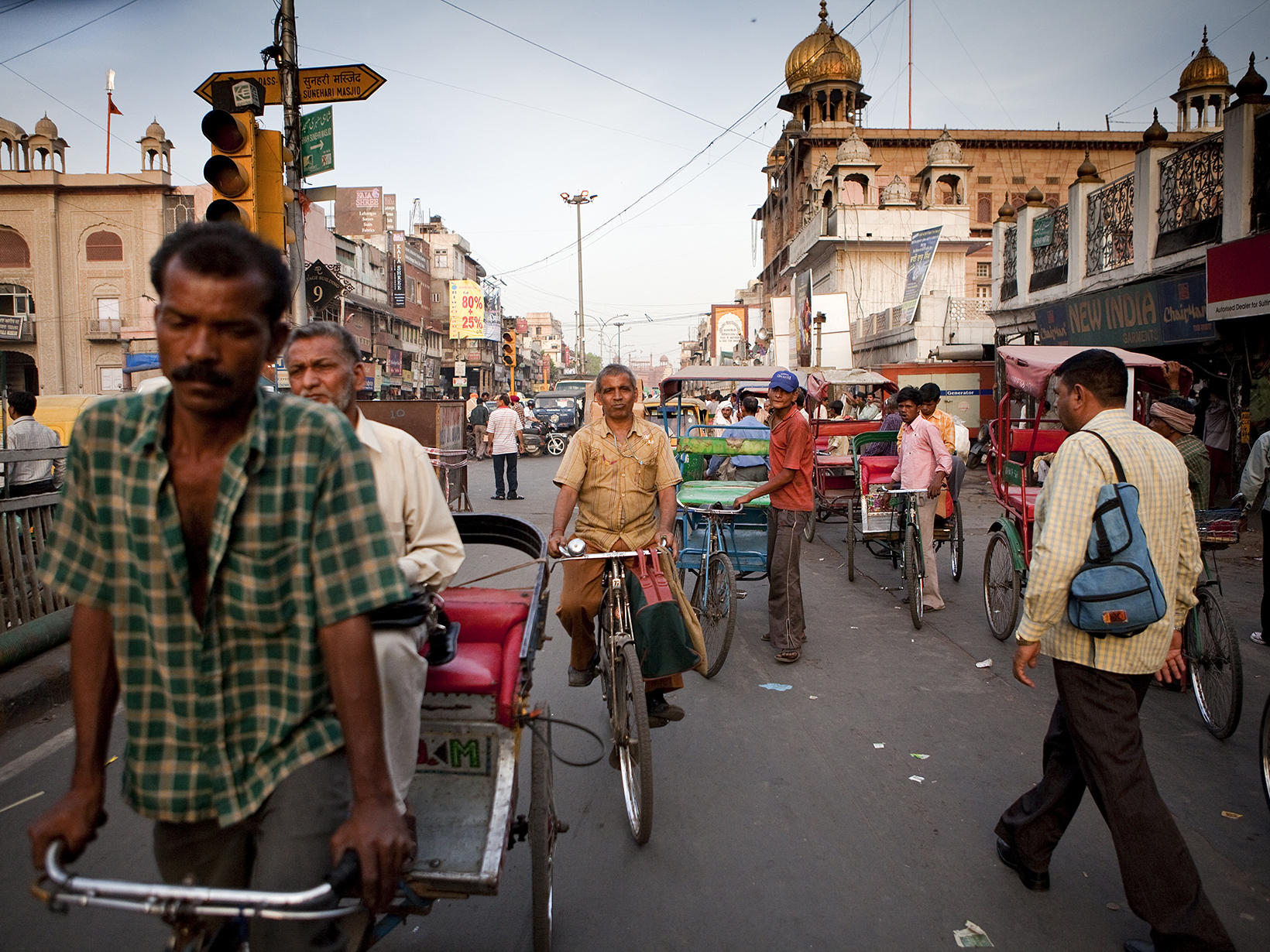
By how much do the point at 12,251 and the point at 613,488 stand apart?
51.7 meters

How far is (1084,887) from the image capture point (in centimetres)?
323

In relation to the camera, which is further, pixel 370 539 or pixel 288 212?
pixel 288 212

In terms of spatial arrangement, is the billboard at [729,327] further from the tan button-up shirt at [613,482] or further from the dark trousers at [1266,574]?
the tan button-up shirt at [613,482]

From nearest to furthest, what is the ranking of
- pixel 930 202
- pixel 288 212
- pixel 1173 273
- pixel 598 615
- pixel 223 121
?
pixel 598 615 → pixel 223 121 → pixel 288 212 → pixel 1173 273 → pixel 930 202

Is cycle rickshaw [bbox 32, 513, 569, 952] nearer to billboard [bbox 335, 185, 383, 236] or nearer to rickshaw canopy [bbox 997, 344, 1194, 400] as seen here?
rickshaw canopy [bbox 997, 344, 1194, 400]

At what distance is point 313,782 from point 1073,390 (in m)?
2.83

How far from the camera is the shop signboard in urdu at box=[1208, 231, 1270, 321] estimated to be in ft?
33.5

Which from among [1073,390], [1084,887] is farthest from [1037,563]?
[1084,887]

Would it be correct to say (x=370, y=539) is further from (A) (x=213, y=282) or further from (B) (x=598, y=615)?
(B) (x=598, y=615)

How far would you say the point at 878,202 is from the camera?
43781mm

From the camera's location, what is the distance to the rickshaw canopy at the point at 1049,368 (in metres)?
7.40

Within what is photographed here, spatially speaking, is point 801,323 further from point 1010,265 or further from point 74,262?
point 74,262

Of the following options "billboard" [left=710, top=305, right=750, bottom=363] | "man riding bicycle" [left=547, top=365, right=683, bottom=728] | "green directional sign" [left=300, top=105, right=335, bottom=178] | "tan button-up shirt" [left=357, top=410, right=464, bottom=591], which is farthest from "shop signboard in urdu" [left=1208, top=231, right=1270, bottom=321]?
"billboard" [left=710, top=305, right=750, bottom=363]

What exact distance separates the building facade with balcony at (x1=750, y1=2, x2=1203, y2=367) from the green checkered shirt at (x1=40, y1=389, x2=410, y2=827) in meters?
26.6
